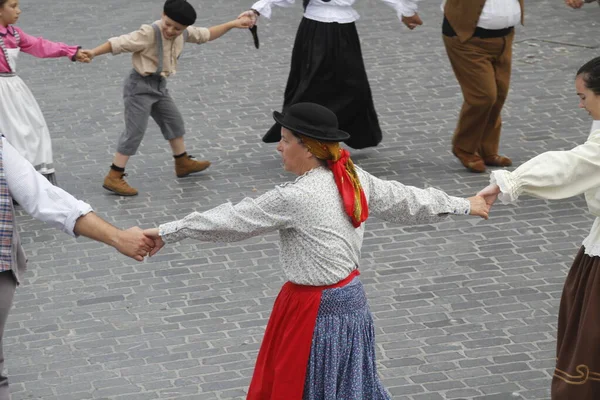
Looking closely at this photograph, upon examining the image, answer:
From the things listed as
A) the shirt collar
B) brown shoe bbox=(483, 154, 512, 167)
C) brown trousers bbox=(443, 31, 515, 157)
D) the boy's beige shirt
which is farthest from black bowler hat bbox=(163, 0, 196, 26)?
brown shoe bbox=(483, 154, 512, 167)

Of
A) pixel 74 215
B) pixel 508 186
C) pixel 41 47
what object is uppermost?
A: pixel 508 186

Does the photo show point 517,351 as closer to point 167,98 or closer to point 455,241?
point 455,241

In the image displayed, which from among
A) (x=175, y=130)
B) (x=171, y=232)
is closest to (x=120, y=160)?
(x=175, y=130)

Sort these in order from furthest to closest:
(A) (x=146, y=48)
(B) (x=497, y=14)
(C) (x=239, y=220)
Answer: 1. (B) (x=497, y=14)
2. (A) (x=146, y=48)
3. (C) (x=239, y=220)

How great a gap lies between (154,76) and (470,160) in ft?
8.28

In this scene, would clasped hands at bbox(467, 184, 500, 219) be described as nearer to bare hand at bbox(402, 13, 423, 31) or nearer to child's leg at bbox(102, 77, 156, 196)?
child's leg at bbox(102, 77, 156, 196)

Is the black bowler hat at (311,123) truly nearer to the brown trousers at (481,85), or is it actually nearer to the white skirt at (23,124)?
the white skirt at (23,124)

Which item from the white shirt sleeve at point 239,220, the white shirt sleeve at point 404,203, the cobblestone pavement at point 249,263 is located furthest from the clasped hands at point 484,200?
the cobblestone pavement at point 249,263

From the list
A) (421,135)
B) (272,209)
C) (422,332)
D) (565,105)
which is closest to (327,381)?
(272,209)

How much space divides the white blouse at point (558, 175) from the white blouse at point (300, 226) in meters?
0.62

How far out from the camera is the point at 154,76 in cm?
820

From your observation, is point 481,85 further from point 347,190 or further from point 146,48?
point 347,190

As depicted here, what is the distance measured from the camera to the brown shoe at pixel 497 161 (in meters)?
8.73

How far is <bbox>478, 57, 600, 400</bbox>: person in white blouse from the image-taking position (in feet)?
15.1
